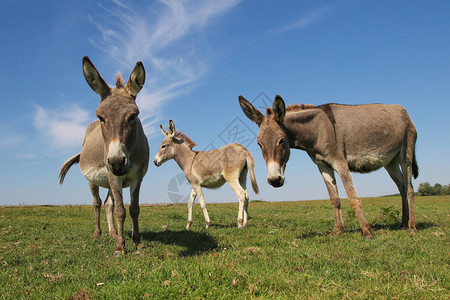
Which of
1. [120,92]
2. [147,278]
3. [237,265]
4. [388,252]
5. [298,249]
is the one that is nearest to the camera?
[147,278]

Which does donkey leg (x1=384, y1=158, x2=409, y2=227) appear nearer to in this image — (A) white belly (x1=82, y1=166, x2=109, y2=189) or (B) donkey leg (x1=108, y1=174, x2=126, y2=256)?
(B) donkey leg (x1=108, y1=174, x2=126, y2=256)

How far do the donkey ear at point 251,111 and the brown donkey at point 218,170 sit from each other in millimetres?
4085

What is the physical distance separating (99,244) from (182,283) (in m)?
4.80

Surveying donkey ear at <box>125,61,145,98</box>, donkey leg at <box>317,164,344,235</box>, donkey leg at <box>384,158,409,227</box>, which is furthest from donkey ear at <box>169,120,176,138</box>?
donkey leg at <box>384,158,409,227</box>

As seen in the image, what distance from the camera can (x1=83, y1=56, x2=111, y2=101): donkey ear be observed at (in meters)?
6.25

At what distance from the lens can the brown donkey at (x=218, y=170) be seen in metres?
11.3

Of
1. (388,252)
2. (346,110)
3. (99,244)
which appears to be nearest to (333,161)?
(346,110)

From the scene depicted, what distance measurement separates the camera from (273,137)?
6996 millimetres

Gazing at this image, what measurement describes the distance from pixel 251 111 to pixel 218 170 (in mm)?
4912

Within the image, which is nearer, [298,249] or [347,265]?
[347,265]

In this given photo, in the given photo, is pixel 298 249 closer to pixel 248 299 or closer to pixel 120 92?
pixel 248 299

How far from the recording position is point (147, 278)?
13.1 feet

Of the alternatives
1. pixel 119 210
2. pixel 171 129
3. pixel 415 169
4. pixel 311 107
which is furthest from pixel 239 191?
pixel 415 169

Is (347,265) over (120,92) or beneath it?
beneath
